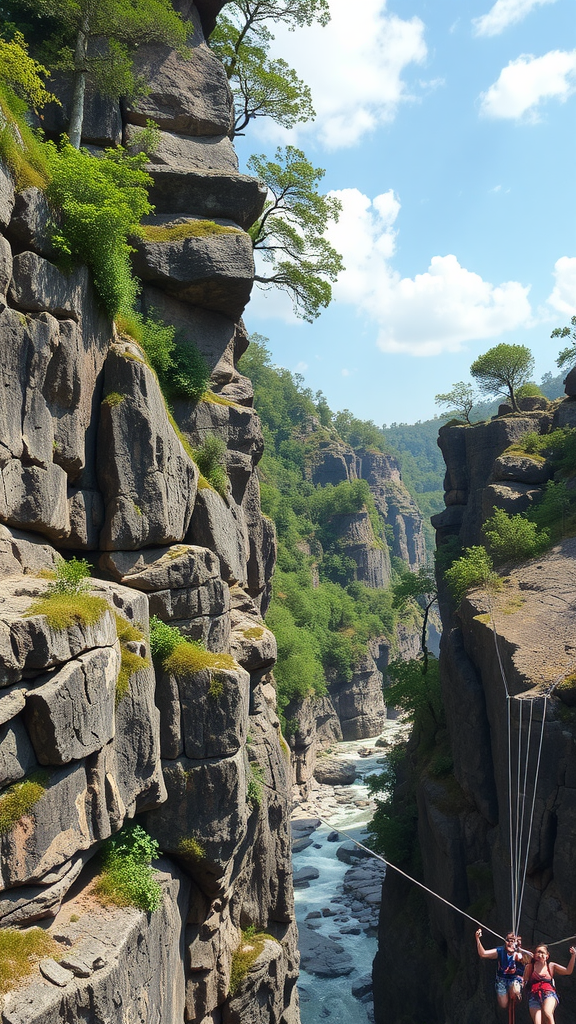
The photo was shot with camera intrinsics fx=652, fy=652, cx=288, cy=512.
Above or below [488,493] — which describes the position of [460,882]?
below

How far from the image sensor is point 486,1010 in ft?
55.9

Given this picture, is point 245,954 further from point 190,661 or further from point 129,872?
point 190,661

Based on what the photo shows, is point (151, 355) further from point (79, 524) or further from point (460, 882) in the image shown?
point (460, 882)

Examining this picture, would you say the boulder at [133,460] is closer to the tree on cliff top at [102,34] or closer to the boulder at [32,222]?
the boulder at [32,222]

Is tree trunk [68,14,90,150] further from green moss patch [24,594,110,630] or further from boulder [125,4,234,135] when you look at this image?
green moss patch [24,594,110,630]

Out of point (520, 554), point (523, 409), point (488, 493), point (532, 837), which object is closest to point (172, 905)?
point (532, 837)

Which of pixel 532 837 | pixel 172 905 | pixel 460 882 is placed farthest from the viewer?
pixel 460 882

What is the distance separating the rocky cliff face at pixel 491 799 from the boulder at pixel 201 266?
41.8ft

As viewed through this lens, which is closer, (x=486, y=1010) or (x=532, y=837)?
(x=532, y=837)

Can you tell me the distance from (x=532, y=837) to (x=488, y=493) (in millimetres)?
14954

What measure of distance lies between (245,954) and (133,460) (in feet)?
41.0

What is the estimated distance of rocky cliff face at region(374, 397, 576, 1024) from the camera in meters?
15.6

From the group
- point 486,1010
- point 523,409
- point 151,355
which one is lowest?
point 486,1010

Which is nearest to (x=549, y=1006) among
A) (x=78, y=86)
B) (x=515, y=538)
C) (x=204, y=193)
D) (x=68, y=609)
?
(x=68, y=609)
